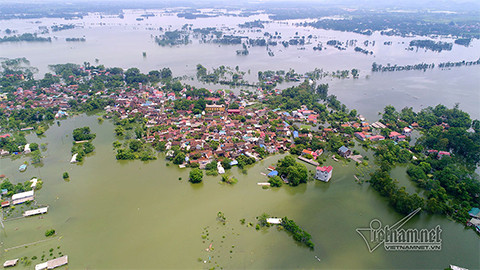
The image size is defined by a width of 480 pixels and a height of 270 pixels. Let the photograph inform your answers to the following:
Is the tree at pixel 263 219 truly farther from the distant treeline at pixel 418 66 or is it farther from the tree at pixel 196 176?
the distant treeline at pixel 418 66

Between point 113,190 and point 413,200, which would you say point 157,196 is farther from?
A: point 413,200

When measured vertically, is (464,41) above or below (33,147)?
above

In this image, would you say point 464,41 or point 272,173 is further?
point 464,41

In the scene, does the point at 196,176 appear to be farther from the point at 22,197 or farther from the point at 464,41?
the point at 464,41


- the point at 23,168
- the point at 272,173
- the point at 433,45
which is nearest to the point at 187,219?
the point at 272,173

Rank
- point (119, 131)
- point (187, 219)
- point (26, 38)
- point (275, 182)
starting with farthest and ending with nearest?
point (26, 38), point (119, 131), point (275, 182), point (187, 219)

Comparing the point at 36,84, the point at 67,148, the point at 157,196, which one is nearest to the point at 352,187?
the point at 157,196

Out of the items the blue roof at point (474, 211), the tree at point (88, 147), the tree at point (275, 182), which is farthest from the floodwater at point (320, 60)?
the tree at point (88, 147)
